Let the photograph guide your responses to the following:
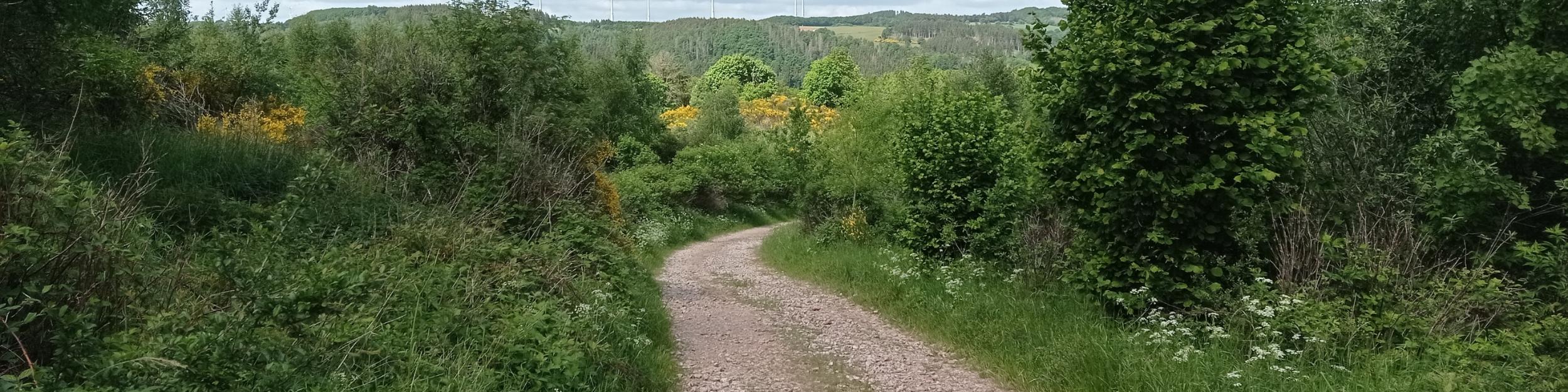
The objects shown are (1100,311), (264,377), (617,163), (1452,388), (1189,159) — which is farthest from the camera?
(617,163)

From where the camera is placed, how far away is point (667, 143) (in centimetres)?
4178

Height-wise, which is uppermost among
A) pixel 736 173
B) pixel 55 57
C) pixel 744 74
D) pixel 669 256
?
pixel 55 57

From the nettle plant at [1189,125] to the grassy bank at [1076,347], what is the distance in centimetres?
76

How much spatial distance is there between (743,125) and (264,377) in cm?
4152

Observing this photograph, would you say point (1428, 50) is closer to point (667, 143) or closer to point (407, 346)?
point (407, 346)

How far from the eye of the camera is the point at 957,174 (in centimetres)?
1371

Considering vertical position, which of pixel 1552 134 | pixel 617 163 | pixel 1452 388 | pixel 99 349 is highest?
pixel 1552 134

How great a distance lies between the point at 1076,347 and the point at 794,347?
3.14 m

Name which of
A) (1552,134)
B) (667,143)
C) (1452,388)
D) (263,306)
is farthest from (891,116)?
(667,143)

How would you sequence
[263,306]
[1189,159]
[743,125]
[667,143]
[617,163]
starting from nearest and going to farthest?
[263,306]
[1189,159]
[617,163]
[667,143]
[743,125]

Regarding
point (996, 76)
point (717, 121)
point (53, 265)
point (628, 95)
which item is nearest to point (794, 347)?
point (53, 265)

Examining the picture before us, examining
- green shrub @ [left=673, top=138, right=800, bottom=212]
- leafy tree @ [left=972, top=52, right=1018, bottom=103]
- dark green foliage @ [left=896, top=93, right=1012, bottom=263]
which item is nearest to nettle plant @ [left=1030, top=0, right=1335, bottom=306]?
dark green foliage @ [left=896, top=93, right=1012, bottom=263]

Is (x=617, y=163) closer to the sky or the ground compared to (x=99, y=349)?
closer to the ground

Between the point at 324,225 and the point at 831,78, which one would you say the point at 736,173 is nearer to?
the point at 324,225
